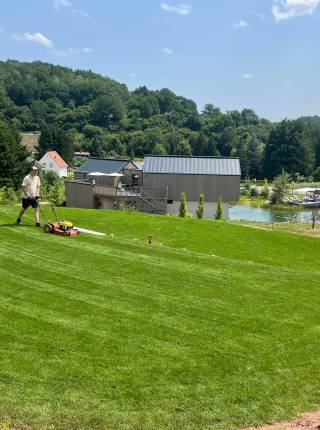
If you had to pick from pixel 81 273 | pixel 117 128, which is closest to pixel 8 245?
pixel 81 273

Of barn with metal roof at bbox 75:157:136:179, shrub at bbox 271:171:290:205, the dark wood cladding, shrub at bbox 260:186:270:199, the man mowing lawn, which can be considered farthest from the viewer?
shrub at bbox 260:186:270:199

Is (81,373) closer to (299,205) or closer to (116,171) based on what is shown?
(116,171)

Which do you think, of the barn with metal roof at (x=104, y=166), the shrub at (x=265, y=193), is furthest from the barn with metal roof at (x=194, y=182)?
the shrub at (x=265, y=193)

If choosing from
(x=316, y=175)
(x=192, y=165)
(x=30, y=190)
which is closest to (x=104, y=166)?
(x=192, y=165)

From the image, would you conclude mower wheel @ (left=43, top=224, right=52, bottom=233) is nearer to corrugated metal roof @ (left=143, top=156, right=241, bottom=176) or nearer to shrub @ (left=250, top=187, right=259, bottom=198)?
corrugated metal roof @ (left=143, top=156, right=241, bottom=176)

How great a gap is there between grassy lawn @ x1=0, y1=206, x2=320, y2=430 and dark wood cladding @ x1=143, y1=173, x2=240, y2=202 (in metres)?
29.8

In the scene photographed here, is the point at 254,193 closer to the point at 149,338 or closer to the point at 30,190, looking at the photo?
the point at 30,190

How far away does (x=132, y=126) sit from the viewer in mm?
163125

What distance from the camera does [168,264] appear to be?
1154 cm

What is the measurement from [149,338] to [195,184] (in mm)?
35909

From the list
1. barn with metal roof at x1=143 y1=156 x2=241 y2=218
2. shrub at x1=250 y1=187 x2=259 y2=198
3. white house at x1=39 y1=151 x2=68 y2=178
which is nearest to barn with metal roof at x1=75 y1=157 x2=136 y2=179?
barn with metal roof at x1=143 y1=156 x2=241 y2=218

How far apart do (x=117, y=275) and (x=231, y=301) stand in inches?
95.6

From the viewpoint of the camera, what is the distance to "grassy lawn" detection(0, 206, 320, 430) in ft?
17.9

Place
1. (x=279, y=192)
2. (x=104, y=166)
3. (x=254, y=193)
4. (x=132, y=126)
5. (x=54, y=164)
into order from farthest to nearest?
1. (x=132, y=126)
2. (x=54, y=164)
3. (x=254, y=193)
4. (x=279, y=192)
5. (x=104, y=166)
